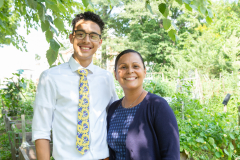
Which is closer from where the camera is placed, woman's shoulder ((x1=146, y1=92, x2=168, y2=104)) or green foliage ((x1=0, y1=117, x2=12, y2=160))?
woman's shoulder ((x1=146, y1=92, x2=168, y2=104))

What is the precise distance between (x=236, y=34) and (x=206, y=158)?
56.9 feet

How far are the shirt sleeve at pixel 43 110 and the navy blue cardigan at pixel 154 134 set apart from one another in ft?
2.12

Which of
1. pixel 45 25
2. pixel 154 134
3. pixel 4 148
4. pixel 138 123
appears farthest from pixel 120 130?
pixel 4 148

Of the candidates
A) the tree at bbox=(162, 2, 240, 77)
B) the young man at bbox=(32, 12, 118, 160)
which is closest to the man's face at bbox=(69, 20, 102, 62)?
the young man at bbox=(32, 12, 118, 160)

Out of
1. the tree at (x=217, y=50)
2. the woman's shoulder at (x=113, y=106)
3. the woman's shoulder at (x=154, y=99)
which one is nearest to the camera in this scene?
the woman's shoulder at (x=154, y=99)

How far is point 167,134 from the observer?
1.46 meters

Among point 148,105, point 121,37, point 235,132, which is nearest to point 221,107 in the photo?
point 235,132

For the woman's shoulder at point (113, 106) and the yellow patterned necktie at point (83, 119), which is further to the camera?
the woman's shoulder at point (113, 106)

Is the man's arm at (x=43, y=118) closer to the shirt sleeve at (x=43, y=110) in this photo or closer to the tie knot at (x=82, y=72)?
the shirt sleeve at (x=43, y=110)

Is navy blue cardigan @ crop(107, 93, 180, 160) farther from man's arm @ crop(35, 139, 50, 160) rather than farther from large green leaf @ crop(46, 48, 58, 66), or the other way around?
large green leaf @ crop(46, 48, 58, 66)

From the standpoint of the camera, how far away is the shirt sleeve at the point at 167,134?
144 centimetres

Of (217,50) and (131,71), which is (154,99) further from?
(217,50)

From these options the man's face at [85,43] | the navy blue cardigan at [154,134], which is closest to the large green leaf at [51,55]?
the man's face at [85,43]

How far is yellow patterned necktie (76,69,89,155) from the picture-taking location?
1.62 m
